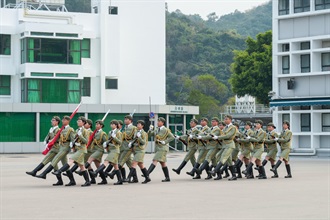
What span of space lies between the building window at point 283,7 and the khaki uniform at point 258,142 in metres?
19.1

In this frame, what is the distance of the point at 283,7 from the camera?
43.8 meters

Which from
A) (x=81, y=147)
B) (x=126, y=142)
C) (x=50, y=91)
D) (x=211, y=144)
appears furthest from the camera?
(x=50, y=91)

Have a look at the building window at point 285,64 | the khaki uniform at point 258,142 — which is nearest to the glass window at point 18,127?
the building window at point 285,64

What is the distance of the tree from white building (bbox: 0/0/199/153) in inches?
272

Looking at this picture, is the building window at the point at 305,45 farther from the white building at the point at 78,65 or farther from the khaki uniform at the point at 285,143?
the white building at the point at 78,65

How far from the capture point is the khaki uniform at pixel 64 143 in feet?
71.4

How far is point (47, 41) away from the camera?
2256 inches

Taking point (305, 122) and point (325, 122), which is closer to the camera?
point (325, 122)

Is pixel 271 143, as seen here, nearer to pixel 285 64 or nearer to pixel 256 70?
pixel 285 64

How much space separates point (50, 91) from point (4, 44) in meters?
4.44

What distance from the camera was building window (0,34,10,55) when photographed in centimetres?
5769

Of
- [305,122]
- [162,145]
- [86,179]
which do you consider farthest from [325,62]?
[86,179]

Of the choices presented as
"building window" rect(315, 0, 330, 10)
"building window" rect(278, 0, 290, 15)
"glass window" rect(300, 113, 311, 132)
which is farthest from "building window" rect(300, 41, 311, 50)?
"glass window" rect(300, 113, 311, 132)

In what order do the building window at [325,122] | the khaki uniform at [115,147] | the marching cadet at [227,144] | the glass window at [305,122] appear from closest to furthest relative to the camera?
the khaki uniform at [115,147] → the marching cadet at [227,144] → the building window at [325,122] → the glass window at [305,122]
